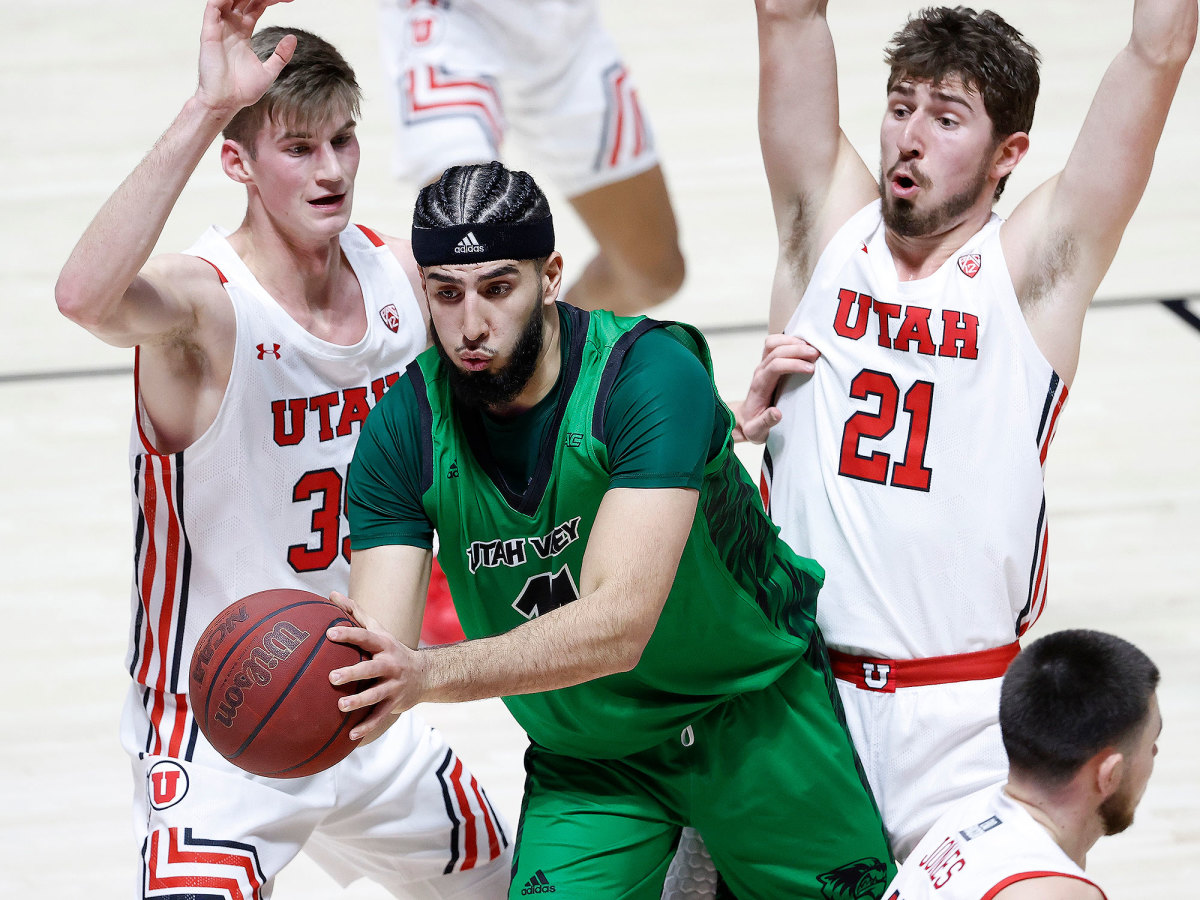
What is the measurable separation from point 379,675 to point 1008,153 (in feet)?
6.10

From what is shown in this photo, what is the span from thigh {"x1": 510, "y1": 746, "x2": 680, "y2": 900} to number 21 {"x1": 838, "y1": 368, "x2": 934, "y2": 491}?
80cm

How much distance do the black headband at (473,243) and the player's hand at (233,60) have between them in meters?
0.57

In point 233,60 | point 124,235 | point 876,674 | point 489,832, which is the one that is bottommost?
point 489,832

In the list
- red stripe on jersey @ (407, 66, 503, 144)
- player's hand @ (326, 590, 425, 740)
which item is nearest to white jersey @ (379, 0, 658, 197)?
red stripe on jersey @ (407, 66, 503, 144)

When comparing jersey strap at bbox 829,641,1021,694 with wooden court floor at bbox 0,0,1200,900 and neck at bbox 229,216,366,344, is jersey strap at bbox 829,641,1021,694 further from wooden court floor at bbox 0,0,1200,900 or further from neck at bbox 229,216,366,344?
neck at bbox 229,216,366,344

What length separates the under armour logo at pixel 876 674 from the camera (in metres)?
3.70

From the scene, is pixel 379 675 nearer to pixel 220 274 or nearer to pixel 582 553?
pixel 582 553

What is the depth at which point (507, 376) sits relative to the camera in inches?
124

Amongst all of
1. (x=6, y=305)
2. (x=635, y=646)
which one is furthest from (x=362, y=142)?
(x=635, y=646)

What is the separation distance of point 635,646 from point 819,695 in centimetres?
73

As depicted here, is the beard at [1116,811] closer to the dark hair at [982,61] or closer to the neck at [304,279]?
the dark hair at [982,61]

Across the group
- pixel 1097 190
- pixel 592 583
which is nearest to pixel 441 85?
pixel 1097 190

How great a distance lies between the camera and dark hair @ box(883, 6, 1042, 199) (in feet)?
12.0

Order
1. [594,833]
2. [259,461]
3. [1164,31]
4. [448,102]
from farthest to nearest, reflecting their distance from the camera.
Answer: [448,102]
[259,461]
[594,833]
[1164,31]
